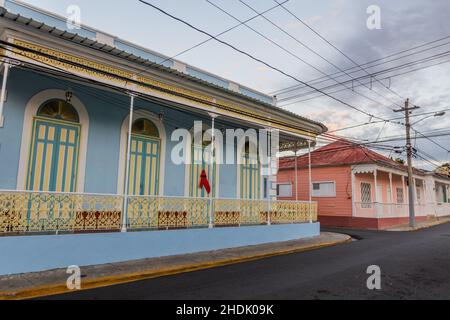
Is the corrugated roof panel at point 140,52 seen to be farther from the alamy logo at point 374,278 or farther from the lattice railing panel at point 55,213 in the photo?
the alamy logo at point 374,278

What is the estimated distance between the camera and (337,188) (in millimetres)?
20234

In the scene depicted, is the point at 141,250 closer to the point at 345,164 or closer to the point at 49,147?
the point at 49,147

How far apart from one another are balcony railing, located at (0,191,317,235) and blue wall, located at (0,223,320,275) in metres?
0.32

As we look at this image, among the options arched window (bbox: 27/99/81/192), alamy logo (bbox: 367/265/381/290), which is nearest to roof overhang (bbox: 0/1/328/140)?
arched window (bbox: 27/99/81/192)

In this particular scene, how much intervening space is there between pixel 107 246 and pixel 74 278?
1503 millimetres

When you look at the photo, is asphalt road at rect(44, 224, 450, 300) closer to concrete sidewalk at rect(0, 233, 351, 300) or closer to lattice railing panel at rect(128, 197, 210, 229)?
concrete sidewalk at rect(0, 233, 351, 300)

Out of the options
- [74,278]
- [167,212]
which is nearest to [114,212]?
[167,212]

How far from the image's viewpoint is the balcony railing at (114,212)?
6852 millimetres

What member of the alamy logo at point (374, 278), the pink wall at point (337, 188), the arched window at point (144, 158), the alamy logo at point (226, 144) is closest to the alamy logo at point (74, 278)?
the arched window at point (144, 158)

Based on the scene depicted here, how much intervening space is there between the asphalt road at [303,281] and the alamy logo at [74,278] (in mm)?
375

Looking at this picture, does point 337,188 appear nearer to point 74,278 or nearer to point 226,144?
point 226,144

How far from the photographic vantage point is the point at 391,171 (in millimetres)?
20938

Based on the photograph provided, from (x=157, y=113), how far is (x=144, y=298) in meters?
6.74

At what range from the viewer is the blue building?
23.8 ft
